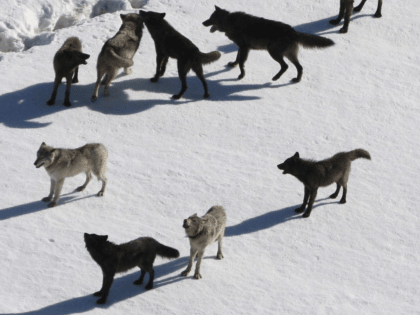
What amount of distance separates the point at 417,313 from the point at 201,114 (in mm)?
5986

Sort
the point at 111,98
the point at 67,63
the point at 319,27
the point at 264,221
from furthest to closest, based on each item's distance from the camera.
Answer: the point at 319,27 → the point at 111,98 → the point at 67,63 → the point at 264,221

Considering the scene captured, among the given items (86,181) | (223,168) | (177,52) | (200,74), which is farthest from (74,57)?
(223,168)

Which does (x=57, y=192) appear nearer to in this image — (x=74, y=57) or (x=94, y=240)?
(x=94, y=240)

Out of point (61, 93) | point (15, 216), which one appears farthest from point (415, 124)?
point (15, 216)

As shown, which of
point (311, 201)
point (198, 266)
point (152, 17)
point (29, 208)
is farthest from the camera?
point (152, 17)

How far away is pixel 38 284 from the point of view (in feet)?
30.1

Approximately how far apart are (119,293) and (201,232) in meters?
1.44

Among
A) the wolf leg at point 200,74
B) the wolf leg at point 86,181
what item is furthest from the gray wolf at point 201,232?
the wolf leg at point 200,74

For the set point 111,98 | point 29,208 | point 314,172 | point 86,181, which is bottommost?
point 29,208

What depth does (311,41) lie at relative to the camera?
1442cm

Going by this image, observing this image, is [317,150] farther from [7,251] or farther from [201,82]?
[7,251]

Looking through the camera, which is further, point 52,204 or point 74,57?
point 74,57

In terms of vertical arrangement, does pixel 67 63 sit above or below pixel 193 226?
above

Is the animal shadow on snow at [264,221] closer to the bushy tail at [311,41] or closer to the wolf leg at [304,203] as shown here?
the wolf leg at [304,203]
